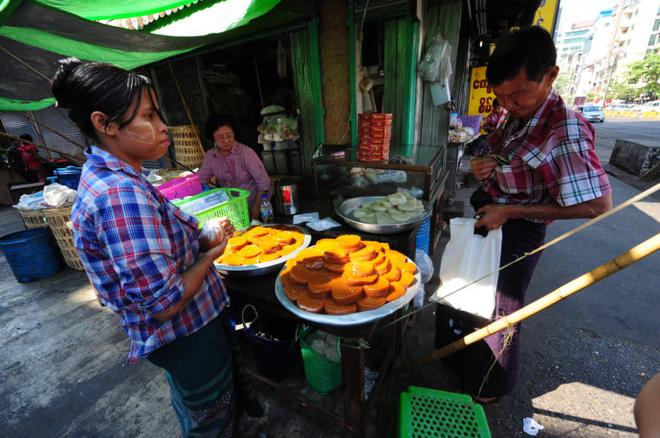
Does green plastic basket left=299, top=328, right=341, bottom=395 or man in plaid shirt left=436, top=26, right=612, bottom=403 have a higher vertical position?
man in plaid shirt left=436, top=26, right=612, bottom=403

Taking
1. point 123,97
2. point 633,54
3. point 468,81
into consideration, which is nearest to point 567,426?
point 123,97

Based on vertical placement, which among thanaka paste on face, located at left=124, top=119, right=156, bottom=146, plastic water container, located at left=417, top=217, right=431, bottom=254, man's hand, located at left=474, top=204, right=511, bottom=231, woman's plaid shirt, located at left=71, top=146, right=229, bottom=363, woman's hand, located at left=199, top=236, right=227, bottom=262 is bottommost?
plastic water container, located at left=417, top=217, right=431, bottom=254

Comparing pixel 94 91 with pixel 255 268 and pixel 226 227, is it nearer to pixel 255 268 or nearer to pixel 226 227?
pixel 226 227

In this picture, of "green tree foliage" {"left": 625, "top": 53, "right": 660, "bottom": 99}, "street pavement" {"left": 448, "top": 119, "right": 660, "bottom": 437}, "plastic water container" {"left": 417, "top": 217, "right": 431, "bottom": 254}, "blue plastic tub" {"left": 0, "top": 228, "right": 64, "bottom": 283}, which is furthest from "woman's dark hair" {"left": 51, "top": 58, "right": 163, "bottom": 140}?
"green tree foliage" {"left": 625, "top": 53, "right": 660, "bottom": 99}

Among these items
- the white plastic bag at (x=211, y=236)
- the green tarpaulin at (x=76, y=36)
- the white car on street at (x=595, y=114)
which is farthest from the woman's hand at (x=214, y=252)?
the white car on street at (x=595, y=114)

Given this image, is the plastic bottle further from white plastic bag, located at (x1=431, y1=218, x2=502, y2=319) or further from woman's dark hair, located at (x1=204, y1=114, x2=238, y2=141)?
white plastic bag, located at (x1=431, y1=218, x2=502, y2=319)

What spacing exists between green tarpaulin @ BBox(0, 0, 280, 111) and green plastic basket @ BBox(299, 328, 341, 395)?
9.64ft

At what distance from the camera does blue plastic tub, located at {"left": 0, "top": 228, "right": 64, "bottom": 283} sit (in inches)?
171

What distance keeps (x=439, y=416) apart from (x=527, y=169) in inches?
65.2

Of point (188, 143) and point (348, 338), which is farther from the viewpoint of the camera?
point (188, 143)

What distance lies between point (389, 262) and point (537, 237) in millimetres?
1012

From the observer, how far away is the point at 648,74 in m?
37.9

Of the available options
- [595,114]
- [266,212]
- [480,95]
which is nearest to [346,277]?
[266,212]

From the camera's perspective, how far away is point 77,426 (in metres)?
2.36
